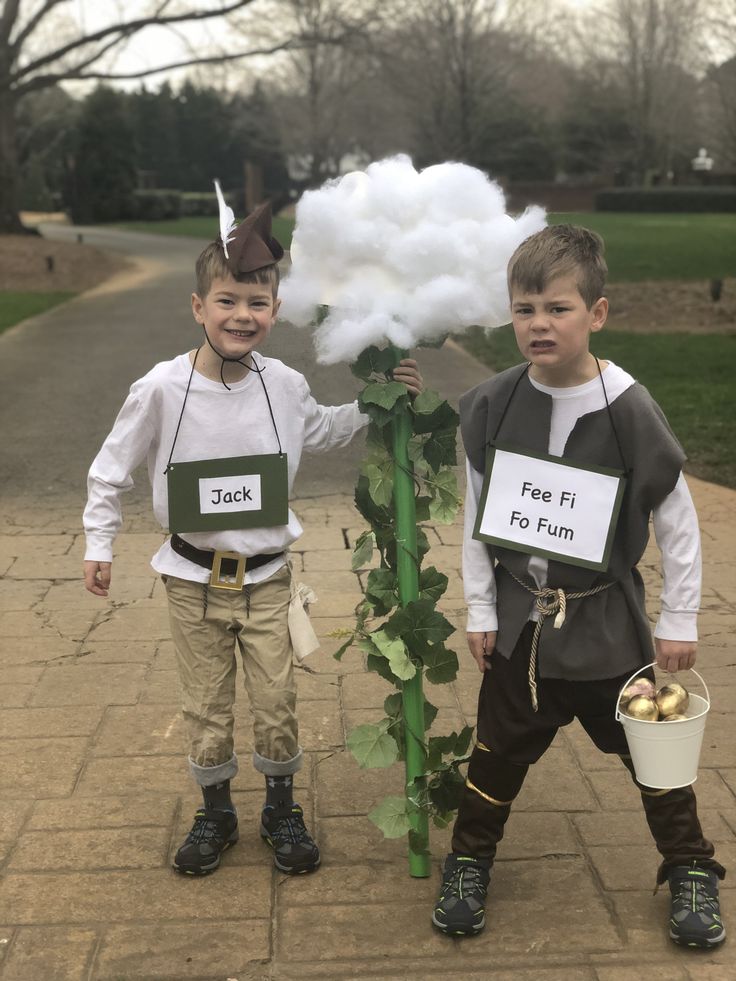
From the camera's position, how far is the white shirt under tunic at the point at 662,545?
8.65 ft

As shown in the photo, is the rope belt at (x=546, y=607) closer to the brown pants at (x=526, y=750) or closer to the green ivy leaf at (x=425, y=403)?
the brown pants at (x=526, y=750)

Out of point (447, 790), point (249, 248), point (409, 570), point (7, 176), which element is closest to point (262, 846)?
point (447, 790)

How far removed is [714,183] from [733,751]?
50.0 meters

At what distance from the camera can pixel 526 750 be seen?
2795 millimetres

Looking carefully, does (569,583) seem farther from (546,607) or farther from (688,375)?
(688,375)

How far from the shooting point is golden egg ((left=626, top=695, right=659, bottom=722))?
2559 mm

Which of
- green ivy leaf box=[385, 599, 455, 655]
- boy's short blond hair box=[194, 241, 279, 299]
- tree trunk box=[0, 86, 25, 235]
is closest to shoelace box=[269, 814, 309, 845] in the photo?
green ivy leaf box=[385, 599, 455, 655]

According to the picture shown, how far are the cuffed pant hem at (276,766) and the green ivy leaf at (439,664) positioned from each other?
502 millimetres

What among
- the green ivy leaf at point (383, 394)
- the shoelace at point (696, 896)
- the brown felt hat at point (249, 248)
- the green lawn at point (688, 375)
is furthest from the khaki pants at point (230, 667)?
the green lawn at point (688, 375)

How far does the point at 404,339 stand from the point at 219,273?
0.50 metres

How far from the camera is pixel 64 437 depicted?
850 cm

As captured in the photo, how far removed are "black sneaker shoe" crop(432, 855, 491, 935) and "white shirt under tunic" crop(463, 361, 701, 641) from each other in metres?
0.59

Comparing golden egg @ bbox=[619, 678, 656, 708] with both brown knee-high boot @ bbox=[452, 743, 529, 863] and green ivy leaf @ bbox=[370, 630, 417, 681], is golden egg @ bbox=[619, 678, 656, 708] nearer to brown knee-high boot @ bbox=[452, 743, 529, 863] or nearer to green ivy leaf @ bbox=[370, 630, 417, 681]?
brown knee-high boot @ bbox=[452, 743, 529, 863]

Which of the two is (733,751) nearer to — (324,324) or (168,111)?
(324,324)
